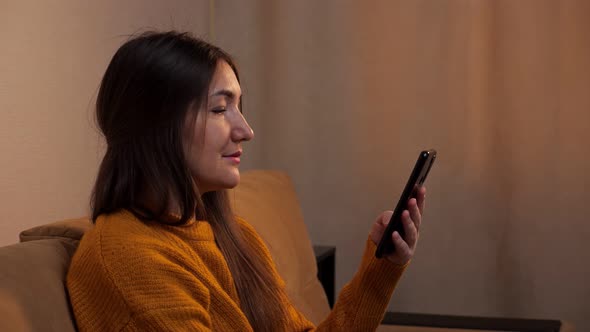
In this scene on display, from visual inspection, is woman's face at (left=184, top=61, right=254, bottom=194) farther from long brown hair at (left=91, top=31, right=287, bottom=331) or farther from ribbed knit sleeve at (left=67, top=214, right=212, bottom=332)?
ribbed knit sleeve at (left=67, top=214, right=212, bottom=332)

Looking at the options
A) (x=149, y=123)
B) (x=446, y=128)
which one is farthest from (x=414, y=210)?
(x=446, y=128)

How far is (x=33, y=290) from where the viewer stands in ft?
4.01

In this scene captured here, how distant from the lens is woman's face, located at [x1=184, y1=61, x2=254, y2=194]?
1442 millimetres

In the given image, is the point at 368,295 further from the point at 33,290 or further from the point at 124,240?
the point at 33,290

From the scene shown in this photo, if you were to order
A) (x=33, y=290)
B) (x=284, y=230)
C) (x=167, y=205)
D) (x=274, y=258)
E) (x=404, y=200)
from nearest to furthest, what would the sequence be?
1. (x=33, y=290)
2. (x=167, y=205)
3. (x=404, y=200)
4. (x=274, y=258)
5. (x=284, y=230)

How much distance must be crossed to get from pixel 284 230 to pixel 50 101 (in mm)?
664

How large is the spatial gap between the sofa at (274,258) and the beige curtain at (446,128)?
2.70ft

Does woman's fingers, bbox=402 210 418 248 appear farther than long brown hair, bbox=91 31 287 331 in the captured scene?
Yes

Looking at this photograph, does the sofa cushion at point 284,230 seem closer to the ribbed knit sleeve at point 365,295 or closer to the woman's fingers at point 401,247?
the ribbed knit sleeve at point 365,295

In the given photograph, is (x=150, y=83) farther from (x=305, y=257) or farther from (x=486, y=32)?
(x=486, y=32)

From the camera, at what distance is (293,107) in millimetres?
3428

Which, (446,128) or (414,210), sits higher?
(414,210)

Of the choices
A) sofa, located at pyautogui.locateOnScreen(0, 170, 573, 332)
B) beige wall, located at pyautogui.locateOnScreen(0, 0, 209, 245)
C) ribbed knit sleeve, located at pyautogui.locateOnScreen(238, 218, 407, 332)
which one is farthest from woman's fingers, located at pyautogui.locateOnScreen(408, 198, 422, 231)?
beige wall, located at pyautogui.locateOnScreen(0, 0, 209, 245)

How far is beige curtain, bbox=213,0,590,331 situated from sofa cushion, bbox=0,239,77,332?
212 cm
